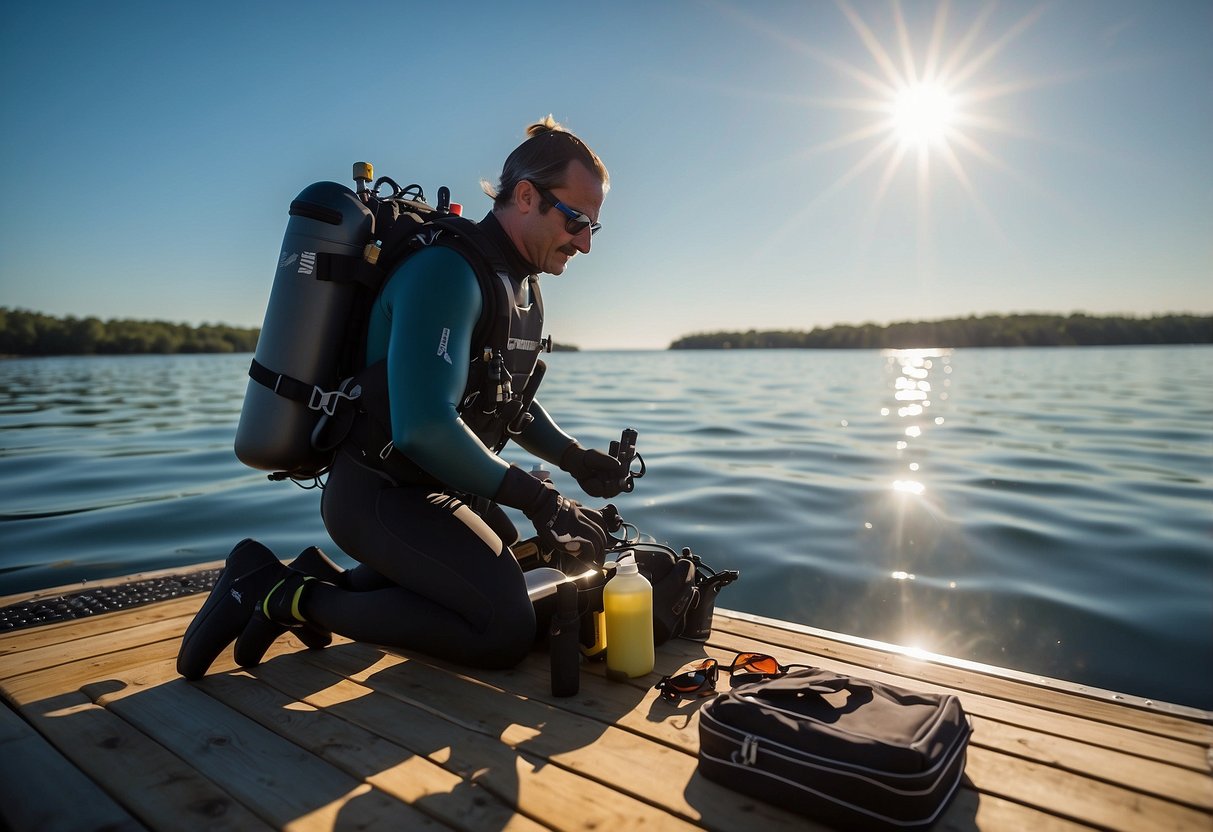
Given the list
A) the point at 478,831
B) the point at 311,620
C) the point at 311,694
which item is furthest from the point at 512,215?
the point at 478,831

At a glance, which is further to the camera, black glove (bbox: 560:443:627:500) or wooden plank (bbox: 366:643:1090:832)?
black glove (bbox: 560:443:627:500)

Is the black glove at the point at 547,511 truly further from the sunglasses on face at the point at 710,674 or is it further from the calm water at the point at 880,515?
the calm water at the point at 880,515

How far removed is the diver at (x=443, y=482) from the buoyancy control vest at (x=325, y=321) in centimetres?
4

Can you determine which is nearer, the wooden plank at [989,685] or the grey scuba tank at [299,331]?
the wooden plank at [989,685]

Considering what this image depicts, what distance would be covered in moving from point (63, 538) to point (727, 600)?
21.6 ft

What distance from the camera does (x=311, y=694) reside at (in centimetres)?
266

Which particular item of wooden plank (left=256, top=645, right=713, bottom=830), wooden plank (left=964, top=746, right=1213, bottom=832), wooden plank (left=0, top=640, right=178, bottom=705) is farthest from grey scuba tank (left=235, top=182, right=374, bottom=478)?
wooden plank (left=964, top=746, right=1213, bottom=832)

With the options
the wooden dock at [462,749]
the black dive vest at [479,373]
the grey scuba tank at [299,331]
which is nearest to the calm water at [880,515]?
the wooden dock at [462,749]

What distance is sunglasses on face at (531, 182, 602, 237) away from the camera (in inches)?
118

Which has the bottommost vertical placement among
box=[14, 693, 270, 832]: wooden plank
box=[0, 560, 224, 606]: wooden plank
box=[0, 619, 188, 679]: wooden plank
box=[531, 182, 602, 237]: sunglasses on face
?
box=[0, 560, 224, 606]: wooden plank

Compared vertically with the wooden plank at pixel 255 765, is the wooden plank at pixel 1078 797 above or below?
above

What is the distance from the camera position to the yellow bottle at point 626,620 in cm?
275

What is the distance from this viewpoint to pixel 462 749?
2221 millimetres

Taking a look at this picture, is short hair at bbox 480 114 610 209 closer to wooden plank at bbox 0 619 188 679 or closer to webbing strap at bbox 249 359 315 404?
webbing strap at bbox 249 359 315 404
